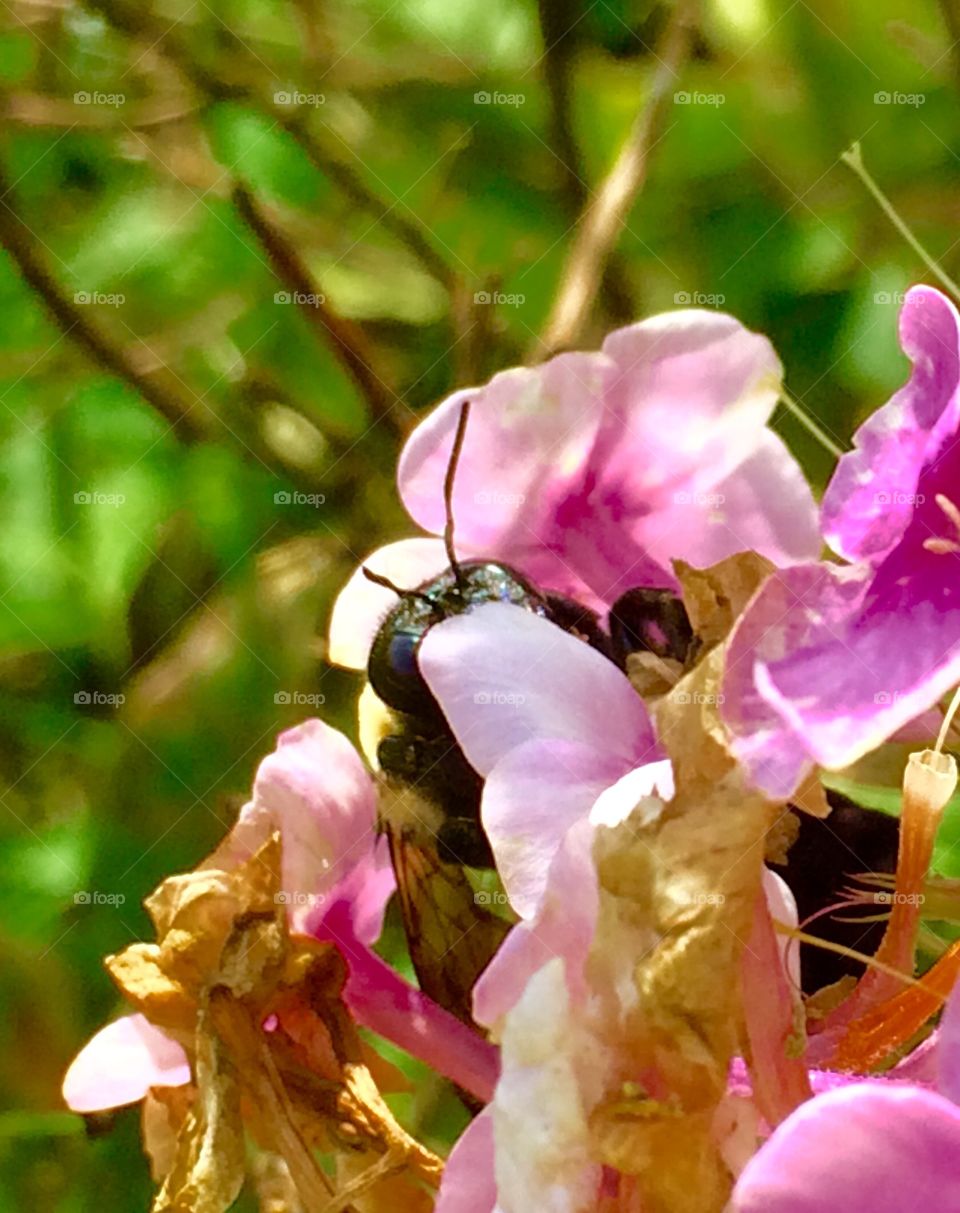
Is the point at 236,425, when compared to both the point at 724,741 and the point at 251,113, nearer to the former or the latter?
the point at 251,113

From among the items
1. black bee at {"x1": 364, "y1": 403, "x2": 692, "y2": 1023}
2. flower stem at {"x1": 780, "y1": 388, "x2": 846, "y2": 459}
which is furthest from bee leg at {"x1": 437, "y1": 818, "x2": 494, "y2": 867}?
flower stem at {"x1": 780, "y1": 388, "x2": 846, "y2": 459}

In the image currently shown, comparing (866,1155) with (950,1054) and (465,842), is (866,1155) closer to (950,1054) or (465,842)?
(950,1054)

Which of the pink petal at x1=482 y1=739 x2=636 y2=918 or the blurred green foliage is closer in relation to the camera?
the pink petal at x1=482 y1=739 x2=636 y2=918

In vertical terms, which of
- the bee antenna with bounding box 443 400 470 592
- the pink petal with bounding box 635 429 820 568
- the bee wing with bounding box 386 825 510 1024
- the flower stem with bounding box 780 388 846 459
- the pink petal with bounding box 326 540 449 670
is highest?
the bee antenna with bounding box 443 400 470 592

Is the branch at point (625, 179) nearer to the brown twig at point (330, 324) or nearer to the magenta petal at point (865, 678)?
the brown twig at point (330, 324)

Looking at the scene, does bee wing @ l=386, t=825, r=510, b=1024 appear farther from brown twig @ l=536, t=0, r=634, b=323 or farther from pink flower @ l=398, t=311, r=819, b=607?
brown twig @ l=536, t=0, r=634, b=323

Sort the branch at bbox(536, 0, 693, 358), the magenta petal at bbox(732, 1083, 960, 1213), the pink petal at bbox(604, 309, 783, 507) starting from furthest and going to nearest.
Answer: the branch at bbox(536, 0, 693, 358)
the pink petal at bbox(604, 309, 783, 507)
the magenta petal at bbox(732, 1083, 960, 1213)

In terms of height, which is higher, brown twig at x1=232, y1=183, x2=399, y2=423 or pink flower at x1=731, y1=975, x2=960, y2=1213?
brown twig at x1=232, y1=183, x2=399, y2=423

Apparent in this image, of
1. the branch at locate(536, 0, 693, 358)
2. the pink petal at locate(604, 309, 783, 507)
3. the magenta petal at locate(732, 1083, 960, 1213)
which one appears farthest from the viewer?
the branch at locate(536, 0, 693, 358)

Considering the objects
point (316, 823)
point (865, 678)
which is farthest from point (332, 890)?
point (865, 678)
